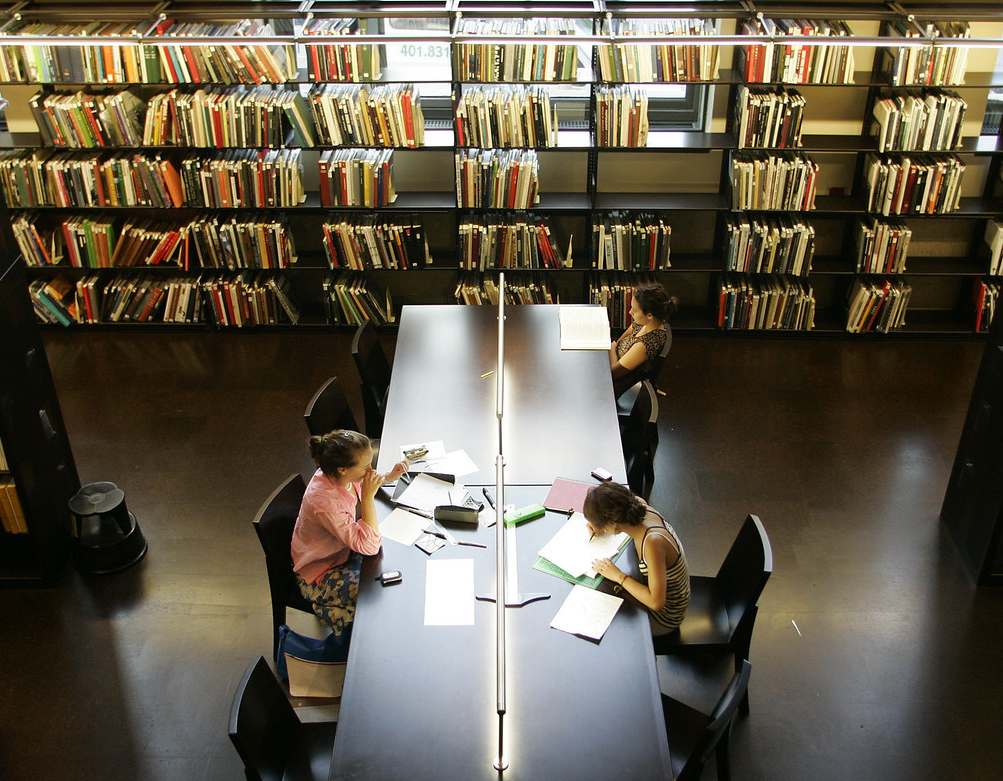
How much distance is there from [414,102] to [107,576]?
345 centimetres

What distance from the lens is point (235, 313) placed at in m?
6.63

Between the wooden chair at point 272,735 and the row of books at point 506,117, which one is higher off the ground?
the row of books at point 506,117

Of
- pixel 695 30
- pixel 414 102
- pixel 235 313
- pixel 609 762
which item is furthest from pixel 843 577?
pixel 235 313

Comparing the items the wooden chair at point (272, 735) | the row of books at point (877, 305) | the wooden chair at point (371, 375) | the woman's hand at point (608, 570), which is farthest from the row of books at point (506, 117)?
the wooden chair at point (272, 735)

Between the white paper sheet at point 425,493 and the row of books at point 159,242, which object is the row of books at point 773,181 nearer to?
the row of books at point 159,242

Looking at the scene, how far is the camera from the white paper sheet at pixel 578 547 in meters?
3.59

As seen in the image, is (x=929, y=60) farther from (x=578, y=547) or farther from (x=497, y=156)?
(x=578, y=547)

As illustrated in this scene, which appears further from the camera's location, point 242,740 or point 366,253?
point 366,253

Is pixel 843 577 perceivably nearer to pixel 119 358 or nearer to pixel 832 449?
pixel 832 449

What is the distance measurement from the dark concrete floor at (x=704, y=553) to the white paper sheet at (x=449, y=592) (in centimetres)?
112

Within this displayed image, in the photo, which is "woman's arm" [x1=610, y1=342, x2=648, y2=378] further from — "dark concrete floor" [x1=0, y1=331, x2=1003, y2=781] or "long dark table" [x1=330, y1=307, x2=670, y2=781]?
"long dark table" [x1=330, y1=307, x2=670, y2=781]

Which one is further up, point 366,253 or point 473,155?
point 473,155

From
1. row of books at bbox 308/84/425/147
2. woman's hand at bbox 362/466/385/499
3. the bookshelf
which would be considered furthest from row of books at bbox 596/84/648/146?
woman's hand at bbox 362/466/385/499

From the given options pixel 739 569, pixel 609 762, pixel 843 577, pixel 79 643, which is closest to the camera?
pixel 609 762
